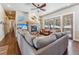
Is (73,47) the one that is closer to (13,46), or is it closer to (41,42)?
(41,42)

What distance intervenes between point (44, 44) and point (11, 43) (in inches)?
26.7

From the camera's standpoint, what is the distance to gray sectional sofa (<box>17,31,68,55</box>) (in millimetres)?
1915

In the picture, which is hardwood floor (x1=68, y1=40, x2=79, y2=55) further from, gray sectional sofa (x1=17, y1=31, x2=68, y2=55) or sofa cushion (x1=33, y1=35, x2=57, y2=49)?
sofa cushion (x1=33, y1=35, x2=57, y2=49)

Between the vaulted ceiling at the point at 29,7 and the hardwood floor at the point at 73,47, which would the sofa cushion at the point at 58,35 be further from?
the vaulted ceiling at the point at 29,7

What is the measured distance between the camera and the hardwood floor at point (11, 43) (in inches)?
91.4

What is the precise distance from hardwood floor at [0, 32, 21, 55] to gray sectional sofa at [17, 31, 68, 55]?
93 mm

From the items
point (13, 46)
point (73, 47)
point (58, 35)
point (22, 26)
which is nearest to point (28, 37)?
point (22, 26)

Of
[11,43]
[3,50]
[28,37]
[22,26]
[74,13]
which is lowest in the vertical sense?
[3,50]

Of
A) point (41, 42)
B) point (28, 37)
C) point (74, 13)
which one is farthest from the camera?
point (74, 13)

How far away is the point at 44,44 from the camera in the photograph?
1.97 metres

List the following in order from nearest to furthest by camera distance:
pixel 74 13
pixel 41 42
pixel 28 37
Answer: pixel 41 42, pixel 28 37, pixel 74 13
